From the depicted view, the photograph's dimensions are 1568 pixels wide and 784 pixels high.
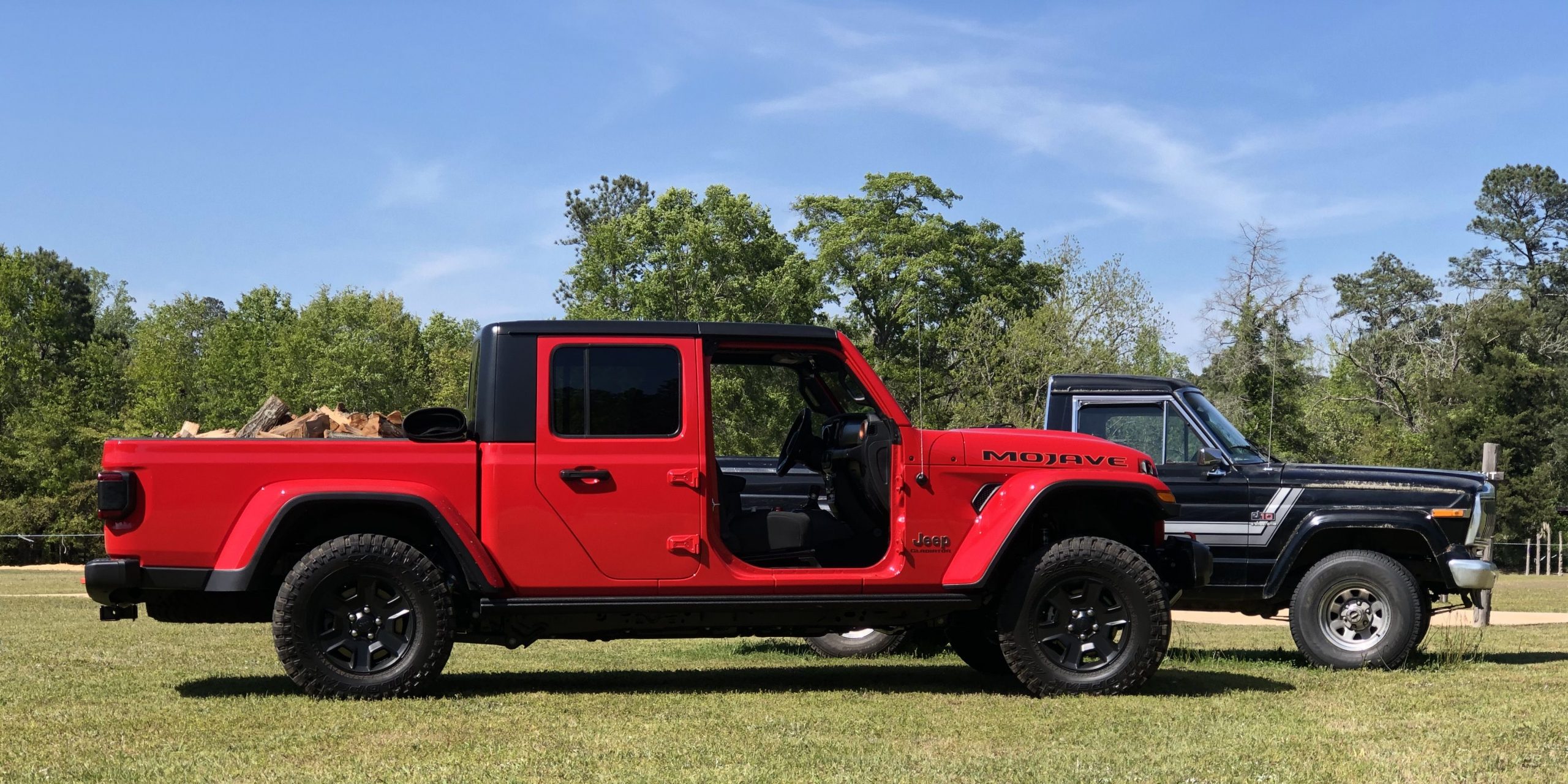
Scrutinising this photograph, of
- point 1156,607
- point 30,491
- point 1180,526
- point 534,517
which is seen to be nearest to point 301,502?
point 534,517

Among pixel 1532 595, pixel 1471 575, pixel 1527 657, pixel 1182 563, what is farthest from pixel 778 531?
pixel 1532 595

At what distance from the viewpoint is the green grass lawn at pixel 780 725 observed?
5980 mm

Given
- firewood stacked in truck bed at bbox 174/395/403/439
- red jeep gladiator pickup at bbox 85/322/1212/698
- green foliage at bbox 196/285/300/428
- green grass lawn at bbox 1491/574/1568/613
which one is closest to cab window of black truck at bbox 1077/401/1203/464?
red jeep gladiator pickup at bbox 85/322/1212/698

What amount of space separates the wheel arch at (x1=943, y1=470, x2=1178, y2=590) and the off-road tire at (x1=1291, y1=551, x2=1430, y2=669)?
2.59 m

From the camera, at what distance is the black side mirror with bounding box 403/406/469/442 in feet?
26.3

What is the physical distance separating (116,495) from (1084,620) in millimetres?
5349

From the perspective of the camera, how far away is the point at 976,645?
9.77 m

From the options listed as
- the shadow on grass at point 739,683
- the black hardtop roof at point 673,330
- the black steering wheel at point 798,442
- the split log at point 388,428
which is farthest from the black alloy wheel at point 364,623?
the black steering wheel at point 798,442

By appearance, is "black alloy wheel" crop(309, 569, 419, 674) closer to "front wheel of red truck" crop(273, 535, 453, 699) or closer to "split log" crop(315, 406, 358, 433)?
"front wheel of red truck" crop(273, 535, 453, 699)

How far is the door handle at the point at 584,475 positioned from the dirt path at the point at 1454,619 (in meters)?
11.8

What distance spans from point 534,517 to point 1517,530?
55590 mm

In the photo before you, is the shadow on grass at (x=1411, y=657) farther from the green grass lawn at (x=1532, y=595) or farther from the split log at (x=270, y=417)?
the green grass lawn at (x=1532, y=595)

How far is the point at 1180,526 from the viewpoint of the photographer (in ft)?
37.0

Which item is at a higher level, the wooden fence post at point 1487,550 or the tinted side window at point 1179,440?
the tinted side window at point 1179,440
